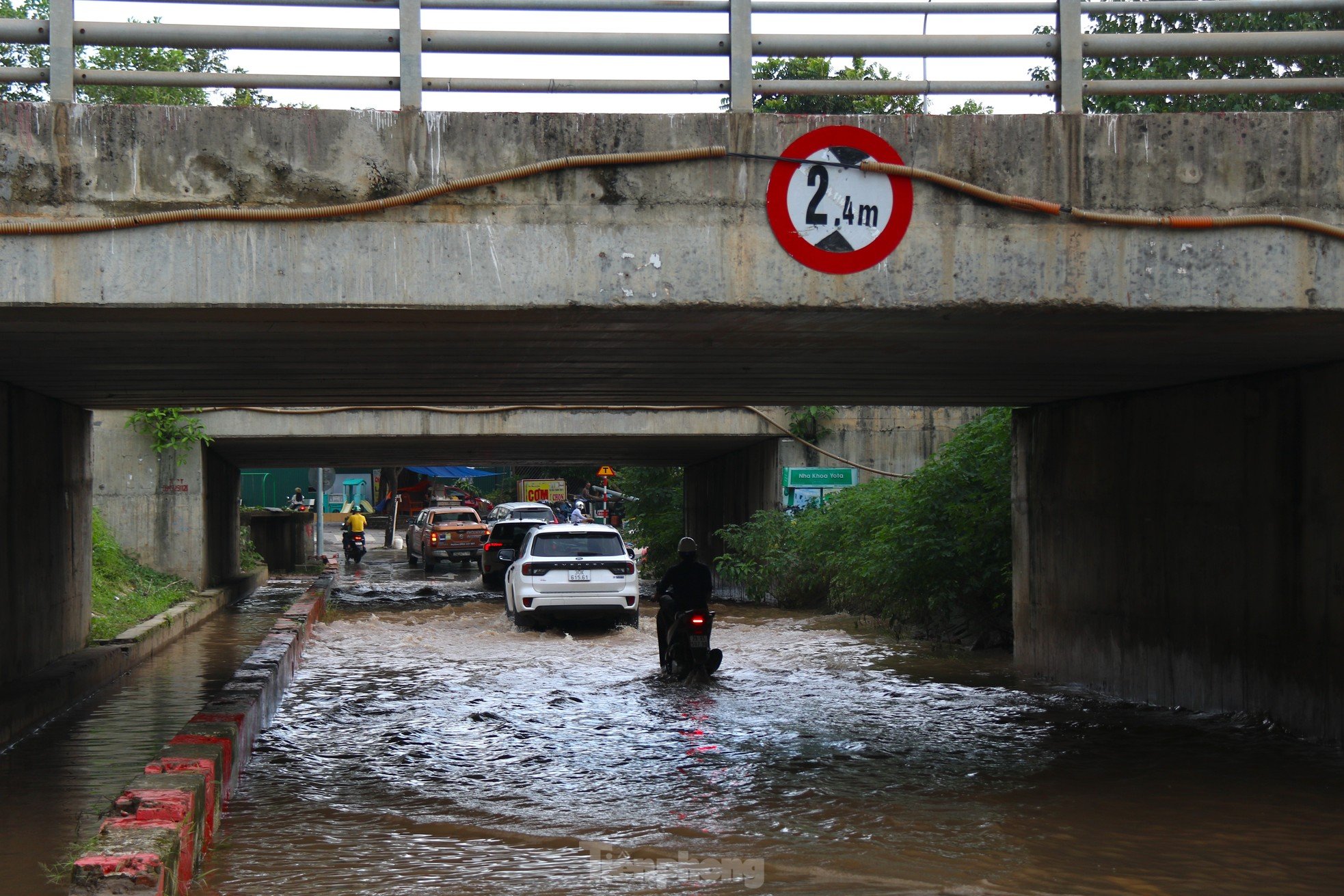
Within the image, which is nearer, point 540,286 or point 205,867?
point 205,867

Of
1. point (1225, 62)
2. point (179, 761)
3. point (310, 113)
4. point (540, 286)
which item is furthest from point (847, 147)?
point (1225, 62)

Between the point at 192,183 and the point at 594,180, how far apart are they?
2176 millimetres

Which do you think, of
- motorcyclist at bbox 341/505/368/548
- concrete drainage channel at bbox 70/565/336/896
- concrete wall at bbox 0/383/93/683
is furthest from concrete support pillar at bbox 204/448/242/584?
concrete drainage channel at bbox 70/565/336/896

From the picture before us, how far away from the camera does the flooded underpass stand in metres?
6.61

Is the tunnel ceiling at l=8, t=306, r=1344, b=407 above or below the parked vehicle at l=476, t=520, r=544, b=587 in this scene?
above

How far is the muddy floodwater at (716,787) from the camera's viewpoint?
21.7 ft

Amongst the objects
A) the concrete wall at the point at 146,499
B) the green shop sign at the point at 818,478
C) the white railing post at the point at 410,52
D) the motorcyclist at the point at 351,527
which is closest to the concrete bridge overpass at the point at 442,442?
the concrete wall at the point at 146,499

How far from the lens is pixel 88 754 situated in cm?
979

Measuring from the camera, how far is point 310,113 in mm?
7262

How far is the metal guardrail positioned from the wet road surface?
4080 millimetres

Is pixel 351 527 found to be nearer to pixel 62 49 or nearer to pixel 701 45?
pixel 62 49

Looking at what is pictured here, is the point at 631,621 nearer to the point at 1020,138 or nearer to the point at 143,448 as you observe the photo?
the point at 143,448

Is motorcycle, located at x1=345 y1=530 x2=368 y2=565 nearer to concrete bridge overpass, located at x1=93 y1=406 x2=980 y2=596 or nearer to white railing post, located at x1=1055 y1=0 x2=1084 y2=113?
concrete bridge overpass, located at x1=93 y1=406 x2=980 y2=596

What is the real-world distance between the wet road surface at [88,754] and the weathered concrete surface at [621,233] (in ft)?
9.51
